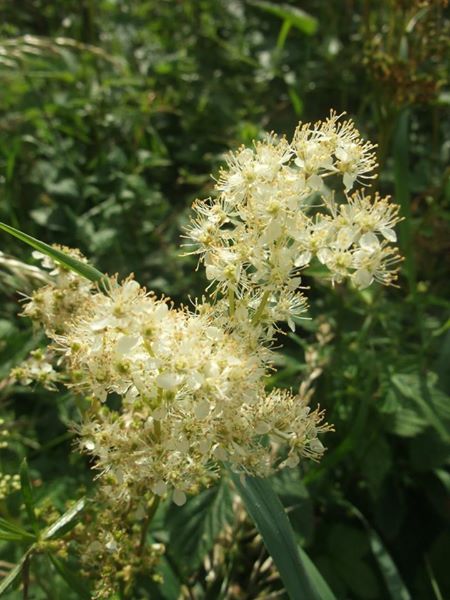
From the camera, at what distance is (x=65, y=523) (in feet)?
4.26

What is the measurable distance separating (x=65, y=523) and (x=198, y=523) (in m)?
0.49

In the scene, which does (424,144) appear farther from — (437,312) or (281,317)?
(281,317)

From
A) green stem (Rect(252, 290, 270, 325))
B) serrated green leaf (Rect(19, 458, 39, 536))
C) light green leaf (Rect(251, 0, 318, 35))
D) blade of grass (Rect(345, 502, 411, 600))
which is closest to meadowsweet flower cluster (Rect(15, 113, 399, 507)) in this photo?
green stem (Rect(252, 290, 270, 325))

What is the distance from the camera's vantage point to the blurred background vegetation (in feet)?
5.96

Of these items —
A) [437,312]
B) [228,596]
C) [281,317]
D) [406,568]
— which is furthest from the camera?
[437,312]

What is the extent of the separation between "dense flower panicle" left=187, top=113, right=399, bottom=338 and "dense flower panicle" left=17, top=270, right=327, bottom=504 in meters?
0.11

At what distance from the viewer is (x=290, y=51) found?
2.92 metres

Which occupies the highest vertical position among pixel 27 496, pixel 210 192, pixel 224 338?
pixel 210 192

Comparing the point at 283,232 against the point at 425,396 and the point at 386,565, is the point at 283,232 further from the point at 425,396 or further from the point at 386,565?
the point at 386,565

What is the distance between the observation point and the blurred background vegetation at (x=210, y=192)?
1.82 meters

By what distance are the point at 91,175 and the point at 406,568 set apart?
192cm

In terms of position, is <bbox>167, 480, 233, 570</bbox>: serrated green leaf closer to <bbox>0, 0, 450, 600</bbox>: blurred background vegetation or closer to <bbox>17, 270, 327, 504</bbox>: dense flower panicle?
<bbox>0, 0, 450, 600</bbox>: blurred background vegetation

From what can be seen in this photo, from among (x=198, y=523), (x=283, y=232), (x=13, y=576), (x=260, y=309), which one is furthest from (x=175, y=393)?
(x=198, y=523)

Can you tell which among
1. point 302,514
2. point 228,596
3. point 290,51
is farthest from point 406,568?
point 290,51
